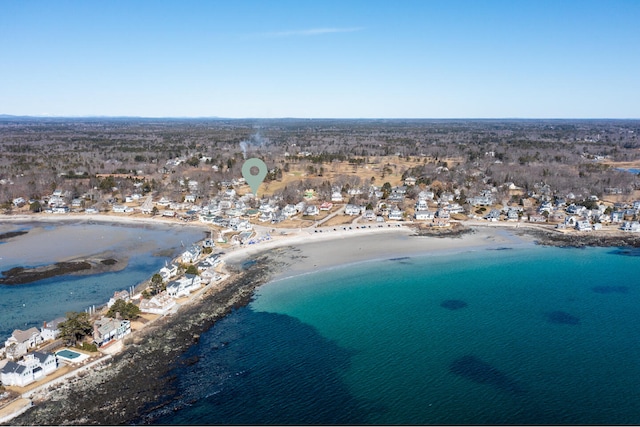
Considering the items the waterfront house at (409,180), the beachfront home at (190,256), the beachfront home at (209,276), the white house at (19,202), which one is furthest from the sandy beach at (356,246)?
the white house at (19,202)

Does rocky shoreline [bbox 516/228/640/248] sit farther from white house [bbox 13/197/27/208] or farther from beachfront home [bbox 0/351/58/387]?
white house [bbox 13/197/27/208]

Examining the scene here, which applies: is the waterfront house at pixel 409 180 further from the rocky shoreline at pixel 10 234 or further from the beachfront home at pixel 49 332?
the beachfront home at pixel 49 332

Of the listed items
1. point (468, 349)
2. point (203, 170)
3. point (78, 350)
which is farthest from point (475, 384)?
point (203, 170)

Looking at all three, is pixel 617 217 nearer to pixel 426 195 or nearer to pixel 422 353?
pixel 426 195

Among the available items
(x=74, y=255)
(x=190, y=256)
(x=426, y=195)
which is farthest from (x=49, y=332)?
(x=426, y=195)

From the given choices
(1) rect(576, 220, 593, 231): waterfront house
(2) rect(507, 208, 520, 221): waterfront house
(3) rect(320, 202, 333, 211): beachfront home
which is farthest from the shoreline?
(3) rect(320, 202, 333, 211): beachfront home

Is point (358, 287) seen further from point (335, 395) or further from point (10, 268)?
point (10, 268)

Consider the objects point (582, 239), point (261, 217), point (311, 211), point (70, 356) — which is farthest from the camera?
point (311, 211)
